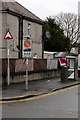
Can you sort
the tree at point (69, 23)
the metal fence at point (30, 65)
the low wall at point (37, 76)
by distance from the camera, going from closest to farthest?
1. the metal fence at point (30, 65)
2. the low wall at point (37, 76)
3. the tree at point (69, 23)

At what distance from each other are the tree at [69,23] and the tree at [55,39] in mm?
13279

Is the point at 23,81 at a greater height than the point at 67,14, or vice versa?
the point at 67,14

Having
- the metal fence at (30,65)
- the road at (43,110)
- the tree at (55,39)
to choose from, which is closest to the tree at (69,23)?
the tree at (55,39)

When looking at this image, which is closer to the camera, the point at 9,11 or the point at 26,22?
the point at 9,11

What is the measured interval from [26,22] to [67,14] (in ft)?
110

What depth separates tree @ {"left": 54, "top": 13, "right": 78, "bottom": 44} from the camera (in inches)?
2248

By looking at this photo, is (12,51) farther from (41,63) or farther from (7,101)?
(7,101)

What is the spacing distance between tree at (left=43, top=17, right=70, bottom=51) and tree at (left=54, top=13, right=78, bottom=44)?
13279 mm

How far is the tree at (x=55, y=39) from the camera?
42.0 m

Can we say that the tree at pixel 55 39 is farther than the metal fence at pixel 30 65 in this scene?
Yes

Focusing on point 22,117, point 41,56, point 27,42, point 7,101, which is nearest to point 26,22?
point 41,56

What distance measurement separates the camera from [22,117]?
7273 millimetres

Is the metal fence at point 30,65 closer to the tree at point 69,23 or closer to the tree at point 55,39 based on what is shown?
the tree at point 55,39

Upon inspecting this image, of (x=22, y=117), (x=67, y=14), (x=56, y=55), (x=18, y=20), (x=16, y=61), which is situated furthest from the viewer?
(x=67, y=14)
